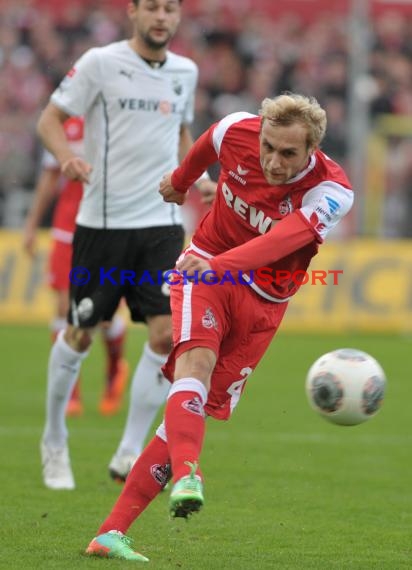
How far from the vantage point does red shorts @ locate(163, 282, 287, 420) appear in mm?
5297

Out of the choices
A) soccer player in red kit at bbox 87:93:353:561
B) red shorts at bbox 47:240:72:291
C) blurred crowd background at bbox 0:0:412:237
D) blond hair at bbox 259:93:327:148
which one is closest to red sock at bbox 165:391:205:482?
soccer player in red kit at bbox 87:93:353:561

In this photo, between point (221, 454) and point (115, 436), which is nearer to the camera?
point (221, 454)

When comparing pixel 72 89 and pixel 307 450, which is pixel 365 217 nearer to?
pixel 307 450

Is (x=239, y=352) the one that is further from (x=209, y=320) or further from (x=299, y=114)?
(x=299, y=114)

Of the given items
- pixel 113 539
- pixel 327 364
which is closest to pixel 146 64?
pixel 327 364

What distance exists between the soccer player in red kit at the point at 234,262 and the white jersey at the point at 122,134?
1350mm

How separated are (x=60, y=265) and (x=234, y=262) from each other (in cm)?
523

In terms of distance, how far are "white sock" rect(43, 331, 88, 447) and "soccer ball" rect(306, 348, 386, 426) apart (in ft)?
6.41

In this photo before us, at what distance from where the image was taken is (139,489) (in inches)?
207

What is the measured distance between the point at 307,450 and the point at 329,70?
439 inches

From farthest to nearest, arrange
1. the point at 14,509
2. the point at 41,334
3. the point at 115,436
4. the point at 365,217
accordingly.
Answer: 1. the point at 365,217
2. the point at 41,334
3. the point at 115,436
4. the point at 14,509

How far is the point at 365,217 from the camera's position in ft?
57.6

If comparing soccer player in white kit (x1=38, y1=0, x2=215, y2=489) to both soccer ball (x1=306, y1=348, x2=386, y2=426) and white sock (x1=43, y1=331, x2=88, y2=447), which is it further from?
soccer ball (x1=306, y1=348, x2=386, y2=426)

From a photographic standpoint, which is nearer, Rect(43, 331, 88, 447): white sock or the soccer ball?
the soccer ball
